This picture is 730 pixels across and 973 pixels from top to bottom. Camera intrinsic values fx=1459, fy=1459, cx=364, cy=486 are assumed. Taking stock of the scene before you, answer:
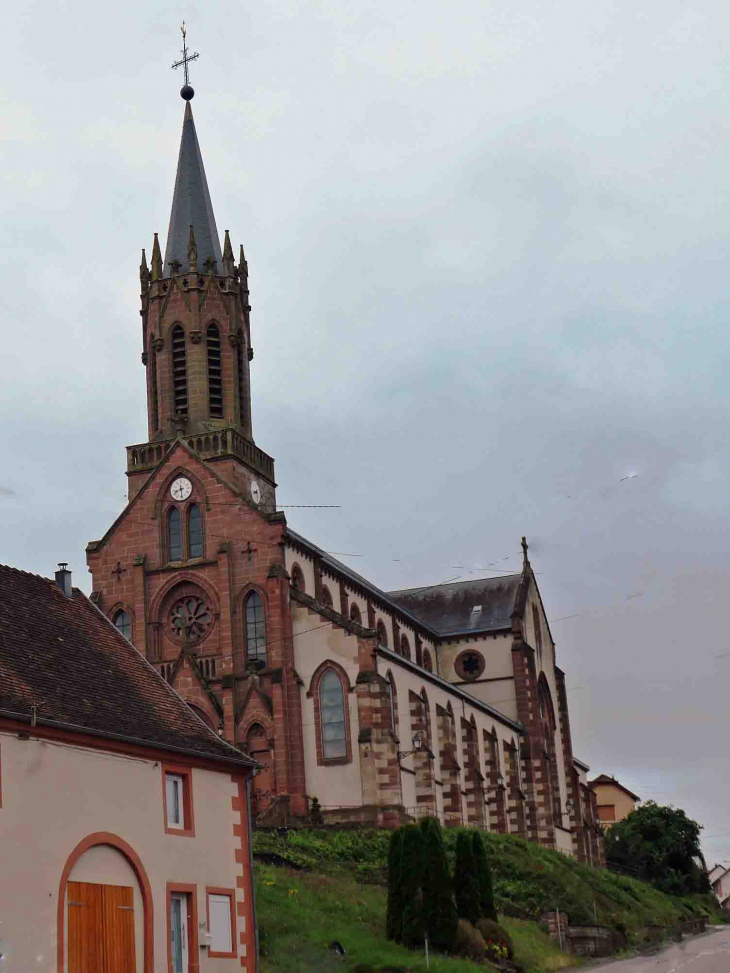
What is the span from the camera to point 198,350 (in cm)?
6731

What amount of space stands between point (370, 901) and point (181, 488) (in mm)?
26611

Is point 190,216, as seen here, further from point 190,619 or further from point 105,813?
point 105,813

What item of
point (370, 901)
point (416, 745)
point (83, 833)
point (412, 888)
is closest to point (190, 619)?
point (416, 745)

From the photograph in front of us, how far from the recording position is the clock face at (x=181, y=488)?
208 feet

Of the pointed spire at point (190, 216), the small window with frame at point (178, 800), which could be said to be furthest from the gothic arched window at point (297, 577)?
the small window with frame at point (178, 800)

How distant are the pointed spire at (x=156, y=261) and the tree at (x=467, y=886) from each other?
37087 millimetres

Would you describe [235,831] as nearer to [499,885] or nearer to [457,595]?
[499,885]

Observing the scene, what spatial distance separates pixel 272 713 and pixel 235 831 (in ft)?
91.2

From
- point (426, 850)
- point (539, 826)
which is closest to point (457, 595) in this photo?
point (539, 826)

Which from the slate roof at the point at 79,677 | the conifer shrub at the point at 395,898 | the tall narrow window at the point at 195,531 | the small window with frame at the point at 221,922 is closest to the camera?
the slate roof at the point at 79,677

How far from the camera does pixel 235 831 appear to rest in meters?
31.2

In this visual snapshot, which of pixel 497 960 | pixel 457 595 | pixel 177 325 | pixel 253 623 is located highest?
pixel 177 325

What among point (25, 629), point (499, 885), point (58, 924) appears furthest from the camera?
point (499, 885)

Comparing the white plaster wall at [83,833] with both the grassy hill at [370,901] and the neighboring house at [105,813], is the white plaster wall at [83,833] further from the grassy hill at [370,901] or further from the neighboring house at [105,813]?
the grassy hill at [370,901]
